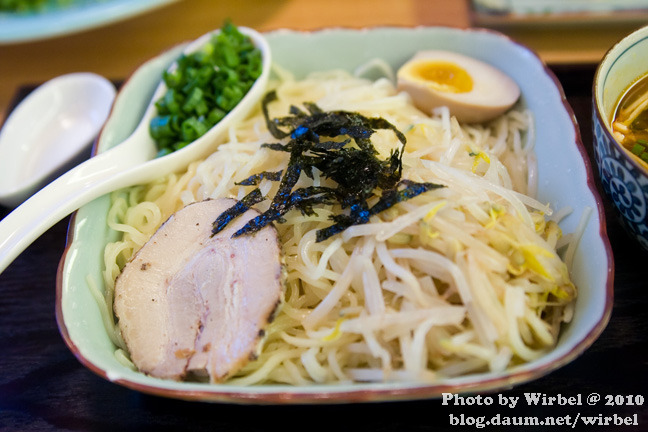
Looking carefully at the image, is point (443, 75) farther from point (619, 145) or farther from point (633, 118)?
point (619, 145)

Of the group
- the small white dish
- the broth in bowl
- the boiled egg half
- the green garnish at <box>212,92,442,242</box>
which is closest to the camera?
the green garnish at <box>212,92,442,242</box>

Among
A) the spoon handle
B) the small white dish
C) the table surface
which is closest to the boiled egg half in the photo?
the table surface

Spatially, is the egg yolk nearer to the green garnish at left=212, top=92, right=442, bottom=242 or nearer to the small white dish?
the green garnish at left=212, top=92, right=442, bottom=242

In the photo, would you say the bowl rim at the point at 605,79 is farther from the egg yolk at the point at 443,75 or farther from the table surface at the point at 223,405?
the egg yolk at the point at 443,75

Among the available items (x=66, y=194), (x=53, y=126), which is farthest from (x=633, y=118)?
(x=53, y=126)

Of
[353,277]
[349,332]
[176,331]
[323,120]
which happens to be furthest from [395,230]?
[176,331]

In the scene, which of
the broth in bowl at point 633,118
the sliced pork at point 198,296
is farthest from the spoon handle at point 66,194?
the broth in bowl at point 633,118
